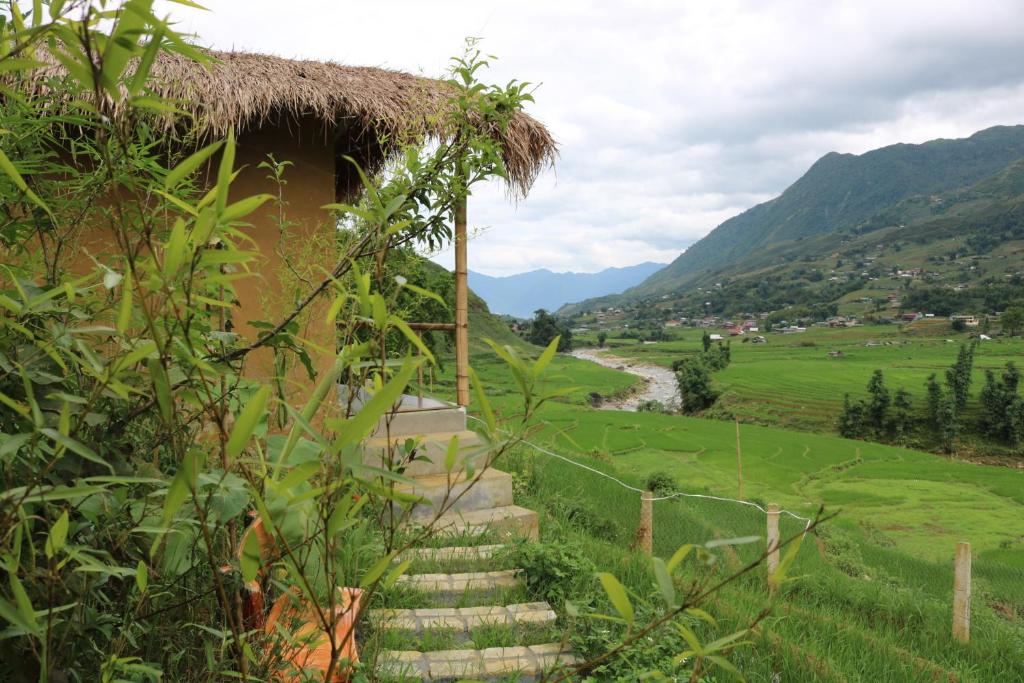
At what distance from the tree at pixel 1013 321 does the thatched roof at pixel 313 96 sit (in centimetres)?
7227

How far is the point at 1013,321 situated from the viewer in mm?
63750

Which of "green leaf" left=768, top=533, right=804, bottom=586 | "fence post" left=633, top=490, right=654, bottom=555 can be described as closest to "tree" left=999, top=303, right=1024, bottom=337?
"fence post" left=633, top=490, right=654, bottom=555

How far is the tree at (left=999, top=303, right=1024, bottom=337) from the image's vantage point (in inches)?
2510

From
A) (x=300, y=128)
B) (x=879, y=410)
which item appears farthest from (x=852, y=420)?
(x=300, y=128)

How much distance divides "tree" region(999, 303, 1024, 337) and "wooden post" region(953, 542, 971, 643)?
235 feet

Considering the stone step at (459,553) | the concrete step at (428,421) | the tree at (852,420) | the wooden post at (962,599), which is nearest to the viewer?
the stone step at (459,553)

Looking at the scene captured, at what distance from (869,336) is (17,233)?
76.0 meters

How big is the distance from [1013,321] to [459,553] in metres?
74.0

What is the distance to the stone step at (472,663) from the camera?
7.85ft

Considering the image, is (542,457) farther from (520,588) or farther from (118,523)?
(118,523)

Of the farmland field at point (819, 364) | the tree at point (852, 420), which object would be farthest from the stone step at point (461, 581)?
the tree at point (852, 420)

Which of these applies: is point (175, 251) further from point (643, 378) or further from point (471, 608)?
point (643, 378)

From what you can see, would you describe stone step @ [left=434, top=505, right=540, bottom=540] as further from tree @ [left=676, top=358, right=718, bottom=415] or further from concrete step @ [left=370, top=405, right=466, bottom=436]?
tree @ [left=676, top=358, right=718, bottom=415]

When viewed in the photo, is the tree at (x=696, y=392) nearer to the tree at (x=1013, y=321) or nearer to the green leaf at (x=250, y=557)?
the tree at (x=1013, y=321)
